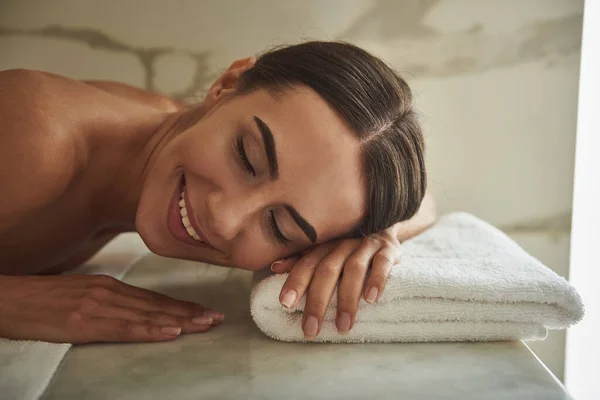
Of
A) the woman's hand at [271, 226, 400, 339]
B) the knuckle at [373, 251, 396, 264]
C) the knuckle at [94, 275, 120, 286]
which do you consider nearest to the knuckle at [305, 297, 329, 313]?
the woman's hand at [271, 226, 400, 339]

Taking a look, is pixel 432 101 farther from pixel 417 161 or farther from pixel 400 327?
pixel 400 327

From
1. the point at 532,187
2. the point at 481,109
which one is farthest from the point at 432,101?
the point at 532,187

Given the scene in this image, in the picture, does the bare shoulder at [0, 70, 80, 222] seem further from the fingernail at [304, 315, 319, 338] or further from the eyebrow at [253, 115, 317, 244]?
the fingernail at [304, 315, 319, 338]

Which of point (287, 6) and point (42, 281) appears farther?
point (287, 6)

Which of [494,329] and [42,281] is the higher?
[42,281]

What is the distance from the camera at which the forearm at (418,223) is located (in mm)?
1202

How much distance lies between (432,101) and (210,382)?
1105 mm

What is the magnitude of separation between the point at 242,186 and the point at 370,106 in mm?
246

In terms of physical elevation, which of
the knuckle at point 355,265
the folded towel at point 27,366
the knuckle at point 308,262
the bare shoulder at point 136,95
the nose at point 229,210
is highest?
the bare shoulder at point 136,95

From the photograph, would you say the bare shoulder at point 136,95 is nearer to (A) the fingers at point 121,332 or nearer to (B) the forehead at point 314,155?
(B) the forehead at point 314,155

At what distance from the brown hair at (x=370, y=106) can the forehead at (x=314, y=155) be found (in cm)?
2

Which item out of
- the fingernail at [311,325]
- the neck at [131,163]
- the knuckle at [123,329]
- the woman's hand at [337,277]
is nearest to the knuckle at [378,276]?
the woman's hand at [337,277]

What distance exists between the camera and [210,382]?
732 mm

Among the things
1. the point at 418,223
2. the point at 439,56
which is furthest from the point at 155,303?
the point at 439,56
